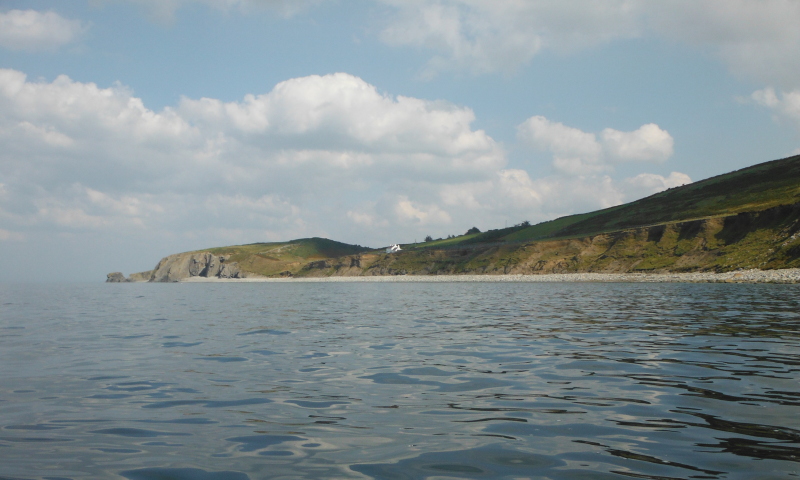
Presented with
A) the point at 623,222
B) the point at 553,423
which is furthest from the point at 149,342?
the point at 623,222

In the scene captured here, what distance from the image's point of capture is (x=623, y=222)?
129 m

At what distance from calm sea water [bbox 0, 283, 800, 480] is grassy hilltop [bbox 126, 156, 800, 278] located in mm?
63853

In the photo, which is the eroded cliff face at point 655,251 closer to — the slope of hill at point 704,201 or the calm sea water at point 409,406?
the slope of hill at point 704,201

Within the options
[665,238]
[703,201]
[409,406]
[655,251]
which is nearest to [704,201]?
[703,201]

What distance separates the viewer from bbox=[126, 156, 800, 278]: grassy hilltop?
7738cm

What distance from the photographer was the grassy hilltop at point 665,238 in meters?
77.4

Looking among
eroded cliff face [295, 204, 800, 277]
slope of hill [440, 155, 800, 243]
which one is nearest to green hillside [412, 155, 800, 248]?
slope of hill [440, 155, 800, 243]

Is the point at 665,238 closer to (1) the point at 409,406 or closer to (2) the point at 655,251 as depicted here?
(2) the point at 655,251

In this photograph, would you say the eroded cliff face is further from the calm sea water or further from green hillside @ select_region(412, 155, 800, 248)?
the calm sea water

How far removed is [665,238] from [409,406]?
9753 centimetres

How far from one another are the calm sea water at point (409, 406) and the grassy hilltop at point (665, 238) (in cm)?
6385

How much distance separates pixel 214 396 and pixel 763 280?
210 ft

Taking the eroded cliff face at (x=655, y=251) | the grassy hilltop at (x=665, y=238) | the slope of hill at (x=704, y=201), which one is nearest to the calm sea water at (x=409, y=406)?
the grassy hilltop at (x=665, y=238)

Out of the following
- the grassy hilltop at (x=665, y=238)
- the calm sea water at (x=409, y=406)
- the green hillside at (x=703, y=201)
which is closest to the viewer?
the calm sea water at (x=409, y=406)
